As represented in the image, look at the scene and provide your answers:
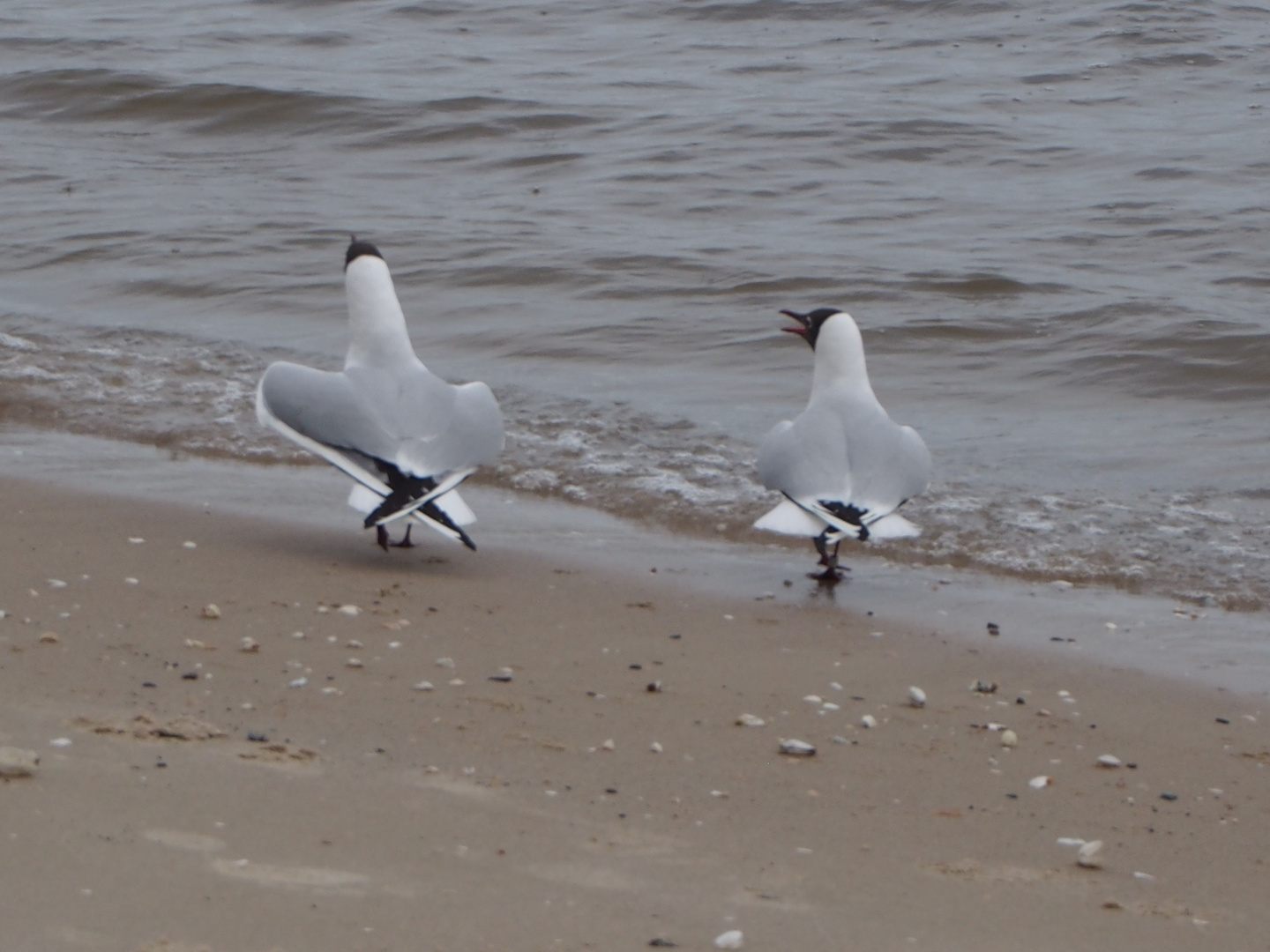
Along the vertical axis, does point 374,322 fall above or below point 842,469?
above

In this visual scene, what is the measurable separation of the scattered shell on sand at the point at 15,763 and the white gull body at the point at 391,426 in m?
2.05

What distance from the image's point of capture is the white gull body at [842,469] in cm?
540

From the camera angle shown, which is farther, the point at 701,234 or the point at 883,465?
the point at 701,234

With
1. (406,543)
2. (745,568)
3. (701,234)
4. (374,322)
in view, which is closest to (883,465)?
(745,568)

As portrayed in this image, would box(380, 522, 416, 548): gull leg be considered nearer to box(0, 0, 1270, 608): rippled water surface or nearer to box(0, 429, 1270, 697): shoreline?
box(0, 429, 1270, 697): shoreline

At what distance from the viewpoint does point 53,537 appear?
5.17 metres

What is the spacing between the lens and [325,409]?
5.49 m

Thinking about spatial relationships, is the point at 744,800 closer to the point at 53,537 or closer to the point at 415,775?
the point at 415,775

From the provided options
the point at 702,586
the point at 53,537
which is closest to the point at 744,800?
the point at 702,586

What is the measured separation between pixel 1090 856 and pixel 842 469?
7.86 feet

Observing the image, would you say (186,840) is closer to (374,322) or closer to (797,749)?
(797,749)

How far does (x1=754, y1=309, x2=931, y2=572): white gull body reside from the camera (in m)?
5.40

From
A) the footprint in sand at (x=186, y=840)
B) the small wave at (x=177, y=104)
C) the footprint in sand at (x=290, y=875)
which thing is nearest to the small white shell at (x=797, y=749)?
the footprint in sand at (x=290, y=875)

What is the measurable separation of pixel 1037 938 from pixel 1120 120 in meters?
12.1
